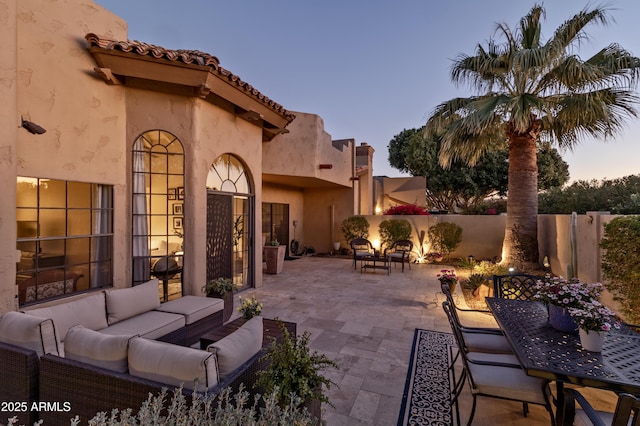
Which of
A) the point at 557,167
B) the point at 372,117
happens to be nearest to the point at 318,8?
the point at 372,117

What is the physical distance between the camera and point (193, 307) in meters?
4.35

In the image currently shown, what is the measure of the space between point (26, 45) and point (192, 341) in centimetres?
488

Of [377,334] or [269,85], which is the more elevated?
[269,85]

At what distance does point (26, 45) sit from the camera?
13.5 ft

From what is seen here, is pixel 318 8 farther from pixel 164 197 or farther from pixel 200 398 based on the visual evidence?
pixel 200 398

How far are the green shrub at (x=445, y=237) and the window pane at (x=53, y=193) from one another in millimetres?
11504

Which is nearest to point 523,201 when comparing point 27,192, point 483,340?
point 483,340

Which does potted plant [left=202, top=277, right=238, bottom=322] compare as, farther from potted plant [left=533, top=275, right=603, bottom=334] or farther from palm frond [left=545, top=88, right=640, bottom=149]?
palm frond [left=545, top=88, right=640, bottom=149]

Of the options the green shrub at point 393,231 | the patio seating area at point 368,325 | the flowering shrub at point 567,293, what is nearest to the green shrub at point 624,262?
the patio seating area at point 368,325

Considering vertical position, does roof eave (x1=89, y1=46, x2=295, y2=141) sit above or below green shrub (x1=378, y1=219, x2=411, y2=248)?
above

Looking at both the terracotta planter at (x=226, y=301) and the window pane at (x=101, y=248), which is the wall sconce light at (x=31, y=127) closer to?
the window pane at (x=101, y=248)

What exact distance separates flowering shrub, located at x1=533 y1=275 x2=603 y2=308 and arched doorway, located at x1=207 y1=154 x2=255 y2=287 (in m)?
5.85

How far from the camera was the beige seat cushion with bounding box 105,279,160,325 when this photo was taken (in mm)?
3764

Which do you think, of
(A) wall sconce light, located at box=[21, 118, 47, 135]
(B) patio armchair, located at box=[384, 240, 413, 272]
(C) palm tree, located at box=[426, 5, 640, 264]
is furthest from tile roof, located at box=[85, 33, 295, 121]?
(B) patio armchair, located at box=[384, 240, 413, 272]
